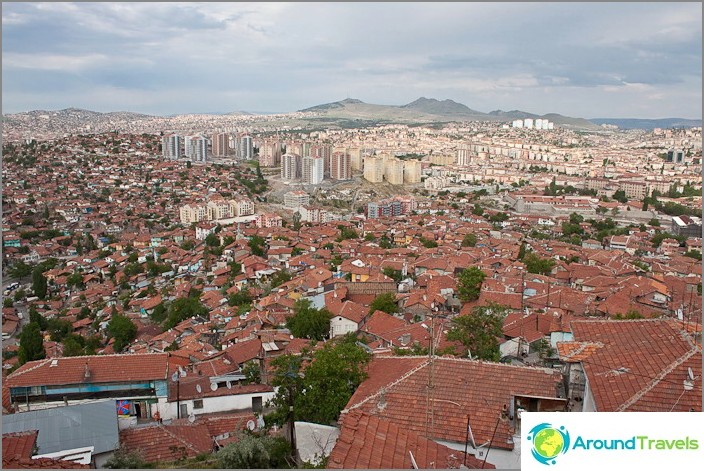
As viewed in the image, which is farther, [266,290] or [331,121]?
[331,121]

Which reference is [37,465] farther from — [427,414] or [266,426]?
[427,414]

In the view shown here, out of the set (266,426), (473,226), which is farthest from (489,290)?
(473,226)

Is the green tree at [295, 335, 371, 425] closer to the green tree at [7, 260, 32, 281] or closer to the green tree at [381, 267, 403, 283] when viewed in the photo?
the green tree at [381, 267, 403, 283]

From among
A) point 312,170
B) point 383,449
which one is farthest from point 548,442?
point 312,170

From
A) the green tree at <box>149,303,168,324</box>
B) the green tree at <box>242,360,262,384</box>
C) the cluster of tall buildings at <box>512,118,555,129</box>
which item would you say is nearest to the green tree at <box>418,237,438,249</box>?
the green tree at <box>149,303,168,324</box>

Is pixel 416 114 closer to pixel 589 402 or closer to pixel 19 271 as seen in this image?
pixel 19 271

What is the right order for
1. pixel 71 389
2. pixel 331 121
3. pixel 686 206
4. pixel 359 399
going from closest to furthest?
pixel 359 399, pixel 71 389, pixel 686 206, pixel 331 121

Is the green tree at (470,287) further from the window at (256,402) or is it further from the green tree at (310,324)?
the window at (256,402)
